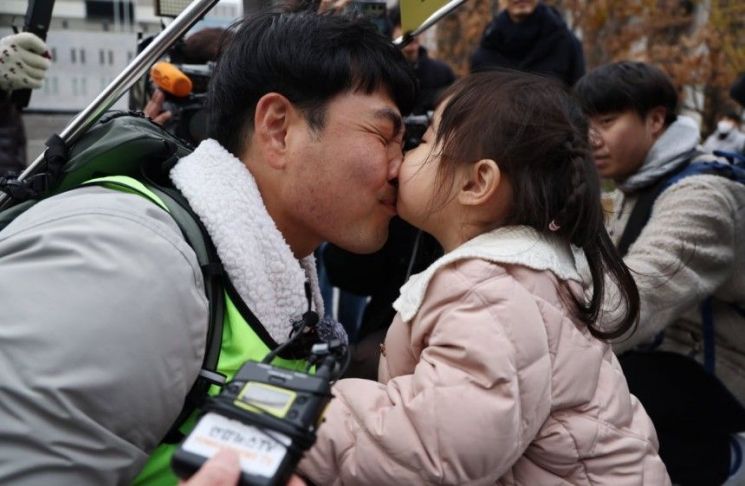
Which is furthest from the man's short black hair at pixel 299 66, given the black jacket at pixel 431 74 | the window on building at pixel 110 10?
the window on building at pixel 110 10

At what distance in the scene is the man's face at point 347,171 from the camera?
1.79m

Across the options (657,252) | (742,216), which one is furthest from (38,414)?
(742,216)

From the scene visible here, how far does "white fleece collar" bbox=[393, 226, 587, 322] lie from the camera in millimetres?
1575

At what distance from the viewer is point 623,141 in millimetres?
3033

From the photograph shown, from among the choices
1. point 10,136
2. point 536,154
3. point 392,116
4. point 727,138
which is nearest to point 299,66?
point 392,116

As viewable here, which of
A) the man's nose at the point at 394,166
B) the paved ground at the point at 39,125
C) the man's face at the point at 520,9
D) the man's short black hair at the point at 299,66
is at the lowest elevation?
the paved ground at the point at 39,125

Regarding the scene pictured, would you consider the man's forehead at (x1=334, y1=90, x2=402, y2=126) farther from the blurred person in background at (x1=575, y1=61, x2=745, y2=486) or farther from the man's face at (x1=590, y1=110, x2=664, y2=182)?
the man's face at (x1=590, y1=110, x2=664, y2=182)

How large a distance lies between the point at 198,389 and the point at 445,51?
42.0 ft

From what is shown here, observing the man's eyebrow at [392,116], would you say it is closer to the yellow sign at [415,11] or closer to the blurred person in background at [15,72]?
the yellow sign at [415,11]

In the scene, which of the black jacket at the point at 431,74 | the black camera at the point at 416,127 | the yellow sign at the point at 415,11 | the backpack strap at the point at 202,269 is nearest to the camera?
the backpack strap at the point at 202,269

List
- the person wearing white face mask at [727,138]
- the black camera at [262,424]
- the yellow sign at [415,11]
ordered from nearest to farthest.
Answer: the black camera at [262,424]
the yellow sign at [415,11]
the person wearing white face mask at [727,138]

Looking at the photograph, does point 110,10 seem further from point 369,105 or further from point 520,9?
point 369,105

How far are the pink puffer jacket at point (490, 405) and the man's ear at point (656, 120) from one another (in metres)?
1.71

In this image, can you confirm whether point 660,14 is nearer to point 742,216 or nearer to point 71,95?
point 71,95
